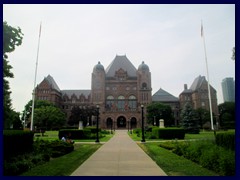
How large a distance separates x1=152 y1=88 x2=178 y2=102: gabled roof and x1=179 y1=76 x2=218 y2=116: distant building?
16.2 feet

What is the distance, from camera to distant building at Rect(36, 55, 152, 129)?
80688 mm

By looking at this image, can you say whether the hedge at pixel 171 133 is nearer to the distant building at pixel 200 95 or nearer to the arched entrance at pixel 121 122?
the distant building at pixel 200 95

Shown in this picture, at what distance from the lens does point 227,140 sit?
1105 cm

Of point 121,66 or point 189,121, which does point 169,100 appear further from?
point 189,121

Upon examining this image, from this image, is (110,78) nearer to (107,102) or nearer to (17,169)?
(107,102)

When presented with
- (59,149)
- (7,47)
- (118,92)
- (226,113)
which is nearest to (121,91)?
(118,92)

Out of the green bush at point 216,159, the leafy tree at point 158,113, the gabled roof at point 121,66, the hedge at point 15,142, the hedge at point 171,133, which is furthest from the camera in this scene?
the gabled roof at point 121,66

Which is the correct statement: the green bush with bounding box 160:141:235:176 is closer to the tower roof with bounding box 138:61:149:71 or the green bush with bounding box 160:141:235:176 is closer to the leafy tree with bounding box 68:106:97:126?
the leafy tree with bounding box 68:106:97:126

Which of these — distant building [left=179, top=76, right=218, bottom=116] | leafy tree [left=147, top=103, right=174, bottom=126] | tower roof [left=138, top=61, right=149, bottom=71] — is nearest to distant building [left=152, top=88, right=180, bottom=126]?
distant building [left=179, top=76, right=218, bottom=116]

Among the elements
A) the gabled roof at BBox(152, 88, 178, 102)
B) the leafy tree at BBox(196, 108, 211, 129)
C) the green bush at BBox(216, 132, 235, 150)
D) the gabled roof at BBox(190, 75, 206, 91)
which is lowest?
the green bush at BBox(216, 132, 235, 150)

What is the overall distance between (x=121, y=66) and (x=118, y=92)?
497 inches

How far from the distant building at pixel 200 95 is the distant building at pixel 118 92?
17408 mm

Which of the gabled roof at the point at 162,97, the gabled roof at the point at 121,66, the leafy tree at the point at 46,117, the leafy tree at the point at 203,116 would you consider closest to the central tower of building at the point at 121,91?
the gabled roof at the point at 121,66

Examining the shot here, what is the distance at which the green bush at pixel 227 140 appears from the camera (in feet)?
34.7
